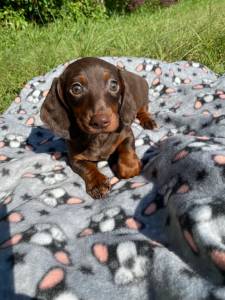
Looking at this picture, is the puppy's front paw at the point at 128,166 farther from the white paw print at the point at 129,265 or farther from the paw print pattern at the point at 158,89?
the paw print pattern at the point at 158,89

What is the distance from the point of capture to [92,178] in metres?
3.05

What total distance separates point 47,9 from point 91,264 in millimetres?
10167

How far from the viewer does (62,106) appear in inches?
131

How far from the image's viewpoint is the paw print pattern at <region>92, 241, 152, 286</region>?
204 centimetres

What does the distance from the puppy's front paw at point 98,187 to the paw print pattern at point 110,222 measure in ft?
0.85

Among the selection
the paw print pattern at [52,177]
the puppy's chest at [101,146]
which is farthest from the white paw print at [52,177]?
the puppy's chest at [101,146]

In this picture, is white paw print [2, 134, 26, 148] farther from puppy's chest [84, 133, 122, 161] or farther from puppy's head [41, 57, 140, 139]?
puppy's chest [84, 133, 122, 161]

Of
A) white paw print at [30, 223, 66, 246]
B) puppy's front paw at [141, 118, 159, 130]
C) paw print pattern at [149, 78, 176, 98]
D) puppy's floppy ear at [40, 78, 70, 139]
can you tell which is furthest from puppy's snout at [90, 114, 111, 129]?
paw print pattern at [149, 78, 176, 98]

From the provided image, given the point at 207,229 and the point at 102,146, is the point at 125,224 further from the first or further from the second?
the point at 102,146

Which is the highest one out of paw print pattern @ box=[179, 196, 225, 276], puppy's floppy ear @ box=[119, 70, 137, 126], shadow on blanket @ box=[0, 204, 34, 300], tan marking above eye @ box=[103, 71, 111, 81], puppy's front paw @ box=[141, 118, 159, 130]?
tan marking above eye @ box=[103, 71, 111, 81]

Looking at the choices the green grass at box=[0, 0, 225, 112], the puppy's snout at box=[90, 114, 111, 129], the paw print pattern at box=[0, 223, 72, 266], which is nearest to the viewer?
the paw print pattern at box=[0, 223, 72, 266]

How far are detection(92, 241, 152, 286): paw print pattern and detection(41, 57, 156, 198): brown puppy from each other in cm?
75

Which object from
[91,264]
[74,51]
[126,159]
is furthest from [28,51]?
[91,264]

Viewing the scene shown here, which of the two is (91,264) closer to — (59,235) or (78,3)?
(59,235)
